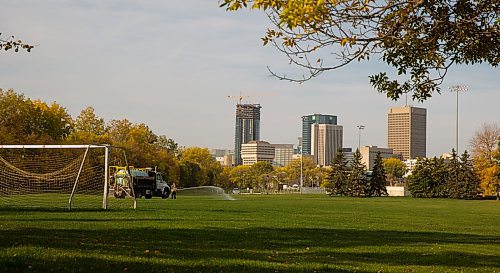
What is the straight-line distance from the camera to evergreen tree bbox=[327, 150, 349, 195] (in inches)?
3912

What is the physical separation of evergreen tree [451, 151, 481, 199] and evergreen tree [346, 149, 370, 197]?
13.4 meters

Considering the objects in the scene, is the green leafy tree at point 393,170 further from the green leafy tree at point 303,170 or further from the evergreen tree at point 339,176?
the evergreen tree at point 339,176

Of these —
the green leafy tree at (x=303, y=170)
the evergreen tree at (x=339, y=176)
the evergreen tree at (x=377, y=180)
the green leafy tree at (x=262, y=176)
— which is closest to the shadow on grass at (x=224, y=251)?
the evergreen tree at (x=339, y=176)

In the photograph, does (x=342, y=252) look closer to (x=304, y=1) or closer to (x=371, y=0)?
(x=371, y=0)

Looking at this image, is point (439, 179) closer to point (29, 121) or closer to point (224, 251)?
point (29, 121)

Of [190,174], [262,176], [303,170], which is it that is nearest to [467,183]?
[190,174]

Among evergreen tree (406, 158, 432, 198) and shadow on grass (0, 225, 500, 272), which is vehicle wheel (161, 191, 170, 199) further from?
evergreen tree (406, 158, 432, 198)

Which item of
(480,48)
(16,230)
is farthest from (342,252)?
(16,230)

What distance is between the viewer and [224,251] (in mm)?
12641

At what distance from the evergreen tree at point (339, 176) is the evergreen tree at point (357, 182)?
0.64 meters

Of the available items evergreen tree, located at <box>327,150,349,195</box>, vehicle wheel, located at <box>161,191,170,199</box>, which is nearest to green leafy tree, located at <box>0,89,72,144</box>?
vehicle wheel, located at <box>161,191,170,199</box>

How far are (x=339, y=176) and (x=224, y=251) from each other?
8770 centimetres

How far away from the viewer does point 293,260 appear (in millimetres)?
11844

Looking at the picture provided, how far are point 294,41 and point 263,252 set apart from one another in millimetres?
4741
